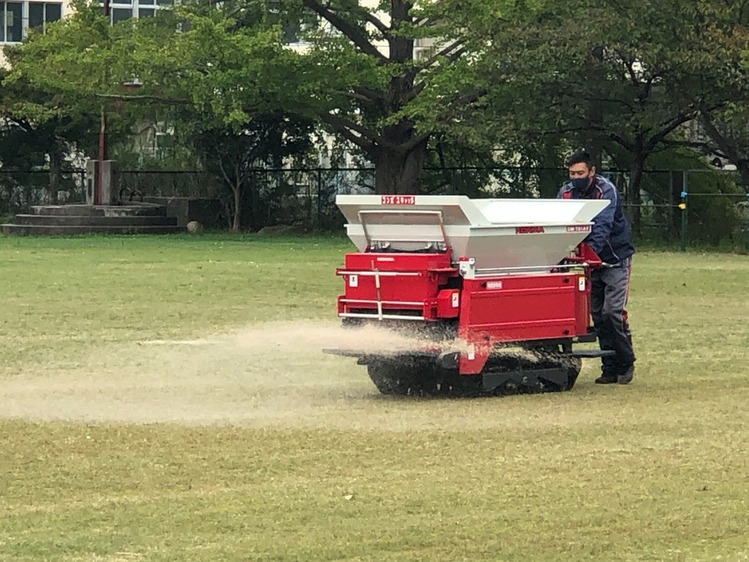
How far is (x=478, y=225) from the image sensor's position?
11703mm

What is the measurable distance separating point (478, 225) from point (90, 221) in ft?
96.8

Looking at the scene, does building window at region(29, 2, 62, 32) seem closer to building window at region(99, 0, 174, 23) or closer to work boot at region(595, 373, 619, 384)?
building window at region(99, 0, 174, 23)

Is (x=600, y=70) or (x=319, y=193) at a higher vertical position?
(x=600, y=70)

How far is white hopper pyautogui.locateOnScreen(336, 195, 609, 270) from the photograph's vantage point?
11711mm

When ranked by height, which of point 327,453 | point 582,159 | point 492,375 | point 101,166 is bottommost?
point 327,453

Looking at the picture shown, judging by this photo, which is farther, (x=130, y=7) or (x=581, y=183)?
(x=130, y=7)

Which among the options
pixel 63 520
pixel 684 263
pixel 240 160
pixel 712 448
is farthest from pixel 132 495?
pixel 240 160

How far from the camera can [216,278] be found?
23.8m

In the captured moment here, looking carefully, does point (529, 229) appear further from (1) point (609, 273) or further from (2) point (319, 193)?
(2) point (319, 193)

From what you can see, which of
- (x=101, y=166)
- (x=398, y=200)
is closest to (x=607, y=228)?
(x=398, y=200)

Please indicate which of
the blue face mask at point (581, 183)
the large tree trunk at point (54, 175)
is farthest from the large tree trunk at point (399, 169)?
the blue face mask at point (581, 183)

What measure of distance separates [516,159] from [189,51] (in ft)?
32.4

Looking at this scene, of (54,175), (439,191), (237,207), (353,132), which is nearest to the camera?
(353,132)

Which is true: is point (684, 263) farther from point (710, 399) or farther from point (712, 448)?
point (712, 448)
